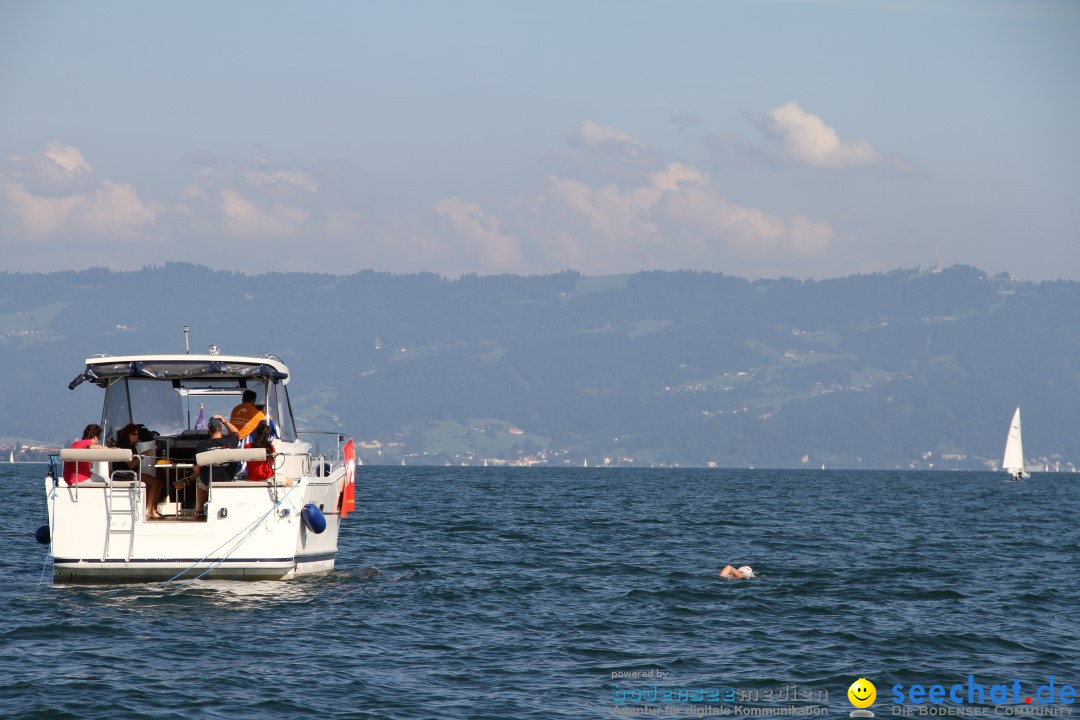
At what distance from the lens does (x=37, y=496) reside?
206ft

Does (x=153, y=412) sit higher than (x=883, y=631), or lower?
higher

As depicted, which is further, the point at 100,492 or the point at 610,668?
the point at 100,492

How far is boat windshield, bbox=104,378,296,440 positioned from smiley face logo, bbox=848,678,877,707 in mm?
12605

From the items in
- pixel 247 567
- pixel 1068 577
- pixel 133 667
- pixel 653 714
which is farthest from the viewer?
pixel 1068 577

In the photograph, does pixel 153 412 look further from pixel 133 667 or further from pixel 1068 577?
pixel 1068 577

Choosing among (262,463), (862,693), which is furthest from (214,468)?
(862,693)

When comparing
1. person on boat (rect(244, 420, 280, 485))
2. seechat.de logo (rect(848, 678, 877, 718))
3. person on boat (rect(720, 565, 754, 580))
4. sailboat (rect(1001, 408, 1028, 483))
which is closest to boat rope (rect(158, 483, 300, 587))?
person on boat (rect(244, 420, 280, 485))

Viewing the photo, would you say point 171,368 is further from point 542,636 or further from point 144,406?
point 542,636

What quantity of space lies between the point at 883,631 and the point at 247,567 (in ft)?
32.8

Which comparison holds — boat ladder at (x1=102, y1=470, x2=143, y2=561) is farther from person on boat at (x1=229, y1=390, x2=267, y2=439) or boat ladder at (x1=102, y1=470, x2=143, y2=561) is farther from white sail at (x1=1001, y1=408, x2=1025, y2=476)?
white sail at (x1=1001, y1=408, x2=1025, y2=476)

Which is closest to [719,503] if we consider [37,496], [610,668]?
[37,496]

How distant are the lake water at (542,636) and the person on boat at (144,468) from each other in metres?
1.31

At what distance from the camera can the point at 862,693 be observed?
15711 mm

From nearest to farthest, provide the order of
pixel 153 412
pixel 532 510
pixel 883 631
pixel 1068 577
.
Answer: pixel 883 631, pixel 153 412, pixel 1068 577, pixel 532 510
